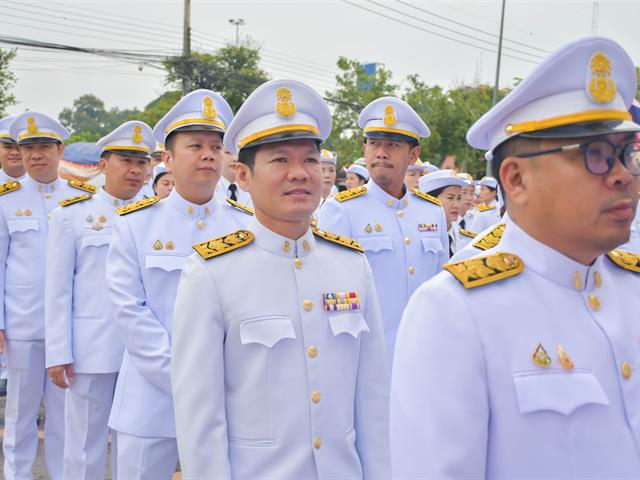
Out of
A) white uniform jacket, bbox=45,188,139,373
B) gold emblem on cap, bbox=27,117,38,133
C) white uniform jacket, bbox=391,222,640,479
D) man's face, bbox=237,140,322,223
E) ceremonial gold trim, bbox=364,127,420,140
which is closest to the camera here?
white uniform jacket, bbox=391,222,640,479

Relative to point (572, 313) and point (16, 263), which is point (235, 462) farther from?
point (16, 263)

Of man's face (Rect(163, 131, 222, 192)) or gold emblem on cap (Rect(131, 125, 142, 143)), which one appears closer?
man's face (Rect(163, 131, 222, 192))

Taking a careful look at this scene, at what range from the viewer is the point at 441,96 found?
75.9ft

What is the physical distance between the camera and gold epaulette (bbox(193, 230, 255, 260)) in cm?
261

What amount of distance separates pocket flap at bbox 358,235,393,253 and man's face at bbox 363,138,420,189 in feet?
1.26

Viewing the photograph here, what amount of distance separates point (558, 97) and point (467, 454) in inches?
32.3

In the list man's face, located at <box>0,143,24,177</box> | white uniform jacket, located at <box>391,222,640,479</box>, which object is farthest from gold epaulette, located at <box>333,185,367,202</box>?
man's face, located at <box>0,143,24,177</box>

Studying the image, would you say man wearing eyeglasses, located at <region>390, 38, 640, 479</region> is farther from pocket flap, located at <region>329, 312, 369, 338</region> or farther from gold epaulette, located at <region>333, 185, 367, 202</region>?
gold epaulette, located at <region>333, 185, 367, 202</region>

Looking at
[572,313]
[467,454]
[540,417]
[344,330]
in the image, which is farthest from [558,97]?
[344,330]

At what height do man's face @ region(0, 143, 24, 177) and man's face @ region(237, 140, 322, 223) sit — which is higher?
man's face @ region(0, 143, 24, 177)

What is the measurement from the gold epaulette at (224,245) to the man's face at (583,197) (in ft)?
4.13

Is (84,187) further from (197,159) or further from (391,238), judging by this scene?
(391,238)

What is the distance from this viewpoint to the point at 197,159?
3.65 meters

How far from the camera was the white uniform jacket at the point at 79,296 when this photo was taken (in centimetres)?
429
